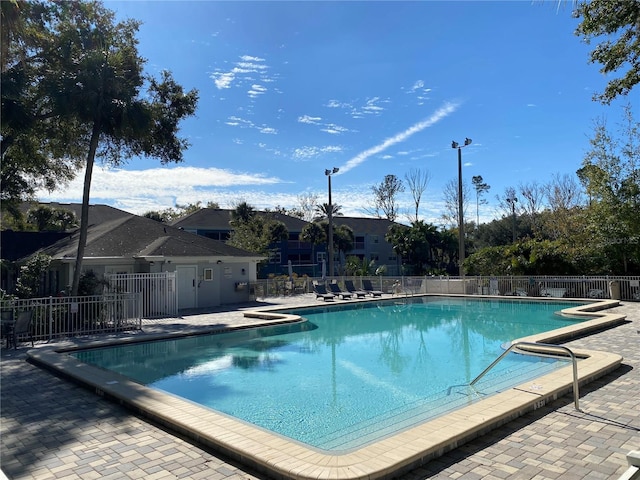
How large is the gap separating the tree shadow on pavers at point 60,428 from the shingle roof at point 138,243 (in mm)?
12604

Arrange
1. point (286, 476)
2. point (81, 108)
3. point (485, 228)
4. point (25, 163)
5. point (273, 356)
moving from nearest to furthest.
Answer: point (286, 476) → point (273, 356) → point (81, 108) → point (25, 163) → point (485, 228)

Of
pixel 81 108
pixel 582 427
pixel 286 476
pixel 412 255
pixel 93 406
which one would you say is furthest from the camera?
pixel 412 255

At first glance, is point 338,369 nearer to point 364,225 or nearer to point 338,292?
point 338,292

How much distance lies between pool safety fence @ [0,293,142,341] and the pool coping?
232 inches

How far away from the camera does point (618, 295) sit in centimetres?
2186

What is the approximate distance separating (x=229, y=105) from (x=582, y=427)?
2178 centimetres

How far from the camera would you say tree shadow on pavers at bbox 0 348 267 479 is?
475 cm

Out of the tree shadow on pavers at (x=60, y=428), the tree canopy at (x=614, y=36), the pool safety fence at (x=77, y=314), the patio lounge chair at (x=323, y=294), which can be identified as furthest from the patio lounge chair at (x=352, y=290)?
the tree shadow on pavers at (x=60, y=428)

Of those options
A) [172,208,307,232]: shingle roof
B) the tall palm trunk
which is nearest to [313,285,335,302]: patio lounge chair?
the tall palm trunk

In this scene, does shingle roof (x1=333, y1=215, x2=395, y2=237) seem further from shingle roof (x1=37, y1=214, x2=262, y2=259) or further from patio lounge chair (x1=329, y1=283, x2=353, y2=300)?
shingle roof (x1=37, y1=214, x2=262, y2=259)

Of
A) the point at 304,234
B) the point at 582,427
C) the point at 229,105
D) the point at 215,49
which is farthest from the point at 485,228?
the point at 582,427

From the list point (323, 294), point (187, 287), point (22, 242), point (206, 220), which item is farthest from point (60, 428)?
point (206, 220)

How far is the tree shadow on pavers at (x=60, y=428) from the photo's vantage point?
4.75 metres

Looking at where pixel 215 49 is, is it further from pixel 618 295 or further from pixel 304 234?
pixel 304 234
